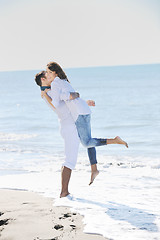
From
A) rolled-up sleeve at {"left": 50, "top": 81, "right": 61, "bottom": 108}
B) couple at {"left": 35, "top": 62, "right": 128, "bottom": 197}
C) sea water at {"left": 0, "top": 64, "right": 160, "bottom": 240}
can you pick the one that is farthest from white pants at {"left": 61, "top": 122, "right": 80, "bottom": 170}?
sea water at {"left": 0, "top": 64, "right": 160, "bottom": 240}

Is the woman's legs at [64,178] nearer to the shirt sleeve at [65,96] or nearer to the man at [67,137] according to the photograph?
the man at [67,137]

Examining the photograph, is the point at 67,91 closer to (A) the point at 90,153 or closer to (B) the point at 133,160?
(A) the point at 90,153

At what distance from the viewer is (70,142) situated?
521 centimetres

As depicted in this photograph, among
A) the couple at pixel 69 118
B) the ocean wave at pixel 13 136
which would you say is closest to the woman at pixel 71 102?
the couple at pixel 69 118

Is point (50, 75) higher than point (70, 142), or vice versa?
point (50, 75)

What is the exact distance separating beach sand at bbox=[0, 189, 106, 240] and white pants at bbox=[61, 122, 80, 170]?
48cm

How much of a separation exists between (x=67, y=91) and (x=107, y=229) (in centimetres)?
172

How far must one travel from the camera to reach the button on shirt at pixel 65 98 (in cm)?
507

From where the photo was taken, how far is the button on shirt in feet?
16.6

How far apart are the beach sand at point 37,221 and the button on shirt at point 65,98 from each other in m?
1.04

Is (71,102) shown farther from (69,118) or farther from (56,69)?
(56,69)

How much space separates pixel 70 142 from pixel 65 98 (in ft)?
1.69

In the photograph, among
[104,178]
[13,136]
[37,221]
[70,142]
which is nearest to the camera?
[37,221]

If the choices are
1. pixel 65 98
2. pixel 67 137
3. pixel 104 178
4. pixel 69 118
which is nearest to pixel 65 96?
pixel 65 98
